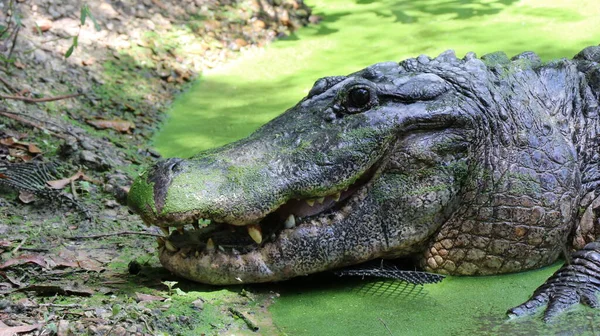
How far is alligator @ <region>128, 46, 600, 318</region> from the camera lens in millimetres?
3361

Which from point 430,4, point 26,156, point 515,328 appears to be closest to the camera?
point 515,328

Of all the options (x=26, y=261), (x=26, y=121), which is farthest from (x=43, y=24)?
(x=26, y=261)

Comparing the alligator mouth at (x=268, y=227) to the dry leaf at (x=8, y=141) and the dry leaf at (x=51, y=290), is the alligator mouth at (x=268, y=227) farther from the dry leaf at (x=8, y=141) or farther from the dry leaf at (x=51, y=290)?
the dry leaf at (x=8, y=141)

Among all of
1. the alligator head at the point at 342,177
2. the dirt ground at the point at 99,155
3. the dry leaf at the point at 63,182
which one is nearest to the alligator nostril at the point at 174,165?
the alligator head at the point at 342,177

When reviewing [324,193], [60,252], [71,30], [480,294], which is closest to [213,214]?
[324,193]

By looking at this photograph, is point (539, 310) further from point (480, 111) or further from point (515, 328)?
point (480, 111)

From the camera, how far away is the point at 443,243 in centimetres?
372

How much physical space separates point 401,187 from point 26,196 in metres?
2.09

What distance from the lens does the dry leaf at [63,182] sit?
455cm

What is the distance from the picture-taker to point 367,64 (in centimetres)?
742

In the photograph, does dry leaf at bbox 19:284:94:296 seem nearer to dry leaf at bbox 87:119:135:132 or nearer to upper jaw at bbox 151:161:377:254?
upper jaw at bbox 151:161:377:254

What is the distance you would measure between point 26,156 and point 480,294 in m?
2.85

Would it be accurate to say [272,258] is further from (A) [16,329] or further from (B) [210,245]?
(A) [16,329]

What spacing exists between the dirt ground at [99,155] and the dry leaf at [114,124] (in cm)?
1
